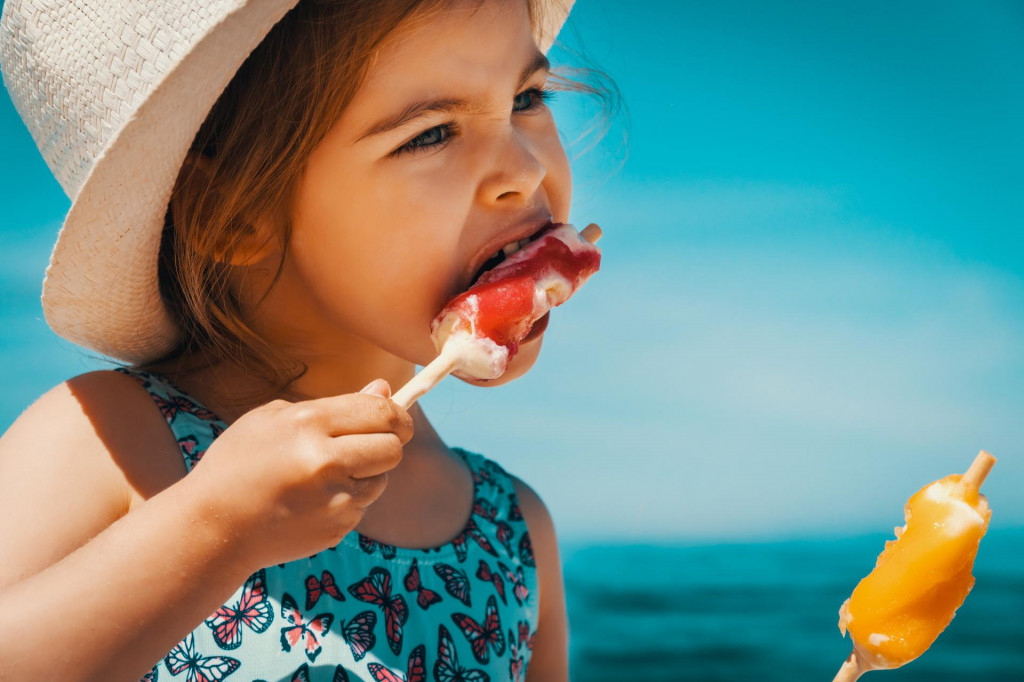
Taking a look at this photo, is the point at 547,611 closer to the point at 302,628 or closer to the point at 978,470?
the point at 302,628

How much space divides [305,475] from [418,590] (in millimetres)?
596

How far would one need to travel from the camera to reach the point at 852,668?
1341 millimetres

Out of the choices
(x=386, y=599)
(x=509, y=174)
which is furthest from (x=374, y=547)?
(x=509, y=174)

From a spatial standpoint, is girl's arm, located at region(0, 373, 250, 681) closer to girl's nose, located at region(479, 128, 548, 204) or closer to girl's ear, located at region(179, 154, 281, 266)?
girl's ear, located at region(179, 154, 281, 266)

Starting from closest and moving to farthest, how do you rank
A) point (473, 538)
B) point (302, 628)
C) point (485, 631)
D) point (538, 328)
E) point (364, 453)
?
point (364, 453)
point (302, 628)
point (538, 328)
point (485, 631)
point (473, 538)

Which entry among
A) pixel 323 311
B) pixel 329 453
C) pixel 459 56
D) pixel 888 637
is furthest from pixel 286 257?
pixel 888 637

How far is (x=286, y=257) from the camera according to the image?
1.69 meters

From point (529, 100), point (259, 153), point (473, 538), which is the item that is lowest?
point (473, 538)

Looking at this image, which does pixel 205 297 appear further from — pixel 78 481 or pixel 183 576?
pixel 183 576

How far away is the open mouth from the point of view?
1581mm

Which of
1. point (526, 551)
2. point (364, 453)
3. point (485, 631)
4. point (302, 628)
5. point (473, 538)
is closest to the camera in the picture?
point (364, 453)

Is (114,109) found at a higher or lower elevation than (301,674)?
higher

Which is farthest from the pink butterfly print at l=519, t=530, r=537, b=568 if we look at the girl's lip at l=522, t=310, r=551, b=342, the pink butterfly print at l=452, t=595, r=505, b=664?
the girl's lip at l=522, t=310, r=551, b=342

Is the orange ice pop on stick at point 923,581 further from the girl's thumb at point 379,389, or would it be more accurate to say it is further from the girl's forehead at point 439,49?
the girl's forehead at point 439,49
